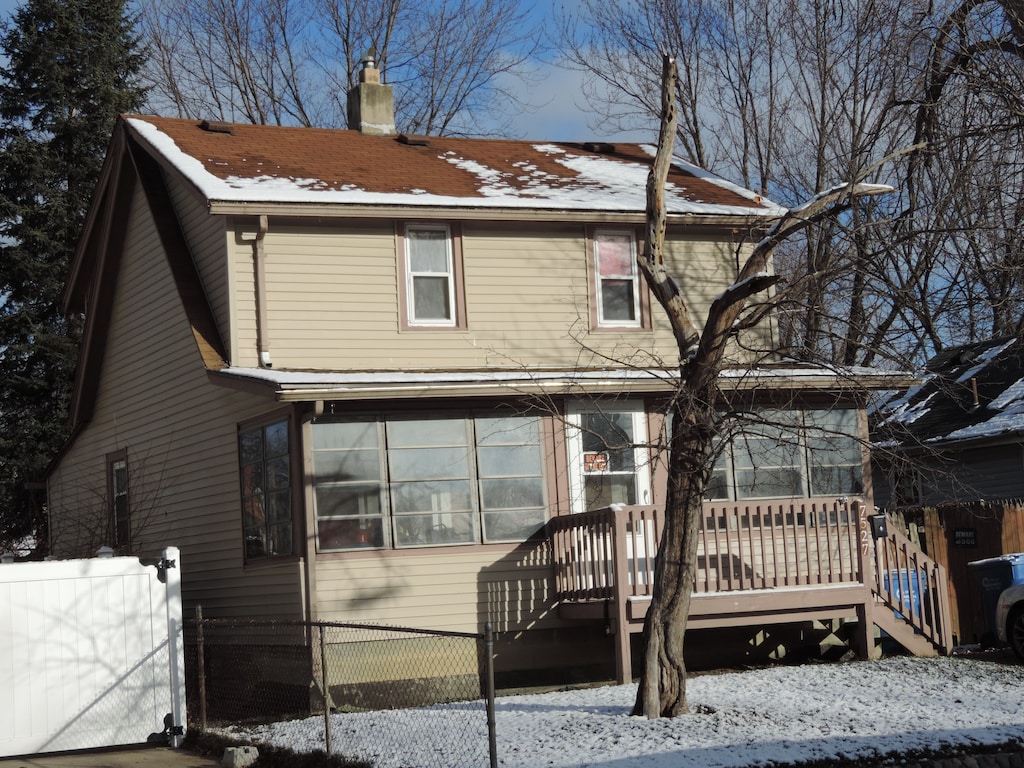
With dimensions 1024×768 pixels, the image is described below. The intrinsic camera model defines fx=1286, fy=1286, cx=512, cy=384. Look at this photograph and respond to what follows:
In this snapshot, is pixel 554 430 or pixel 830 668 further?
pixel 554 430

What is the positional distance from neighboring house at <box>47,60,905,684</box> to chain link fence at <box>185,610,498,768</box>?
32 centimetres

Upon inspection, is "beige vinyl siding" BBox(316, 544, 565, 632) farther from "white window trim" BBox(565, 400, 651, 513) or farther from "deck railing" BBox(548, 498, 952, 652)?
"white window trim" BBox(565, 400, 651, 513)

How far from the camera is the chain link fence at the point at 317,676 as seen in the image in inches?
511

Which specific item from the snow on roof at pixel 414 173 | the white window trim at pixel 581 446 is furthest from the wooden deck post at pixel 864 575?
the snow on roof at pixel 414 173

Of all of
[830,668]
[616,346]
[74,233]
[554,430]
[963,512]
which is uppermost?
[74,233]

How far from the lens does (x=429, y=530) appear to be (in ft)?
50.5

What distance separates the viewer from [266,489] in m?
15.7

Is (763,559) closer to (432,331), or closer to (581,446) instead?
(581,446)

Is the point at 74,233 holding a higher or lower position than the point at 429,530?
higher

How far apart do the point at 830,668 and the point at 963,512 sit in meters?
5.17

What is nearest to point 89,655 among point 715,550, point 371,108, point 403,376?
point 403,376

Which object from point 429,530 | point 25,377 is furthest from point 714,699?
point 25,377

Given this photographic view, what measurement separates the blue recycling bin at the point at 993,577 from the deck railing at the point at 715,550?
2.17 metres

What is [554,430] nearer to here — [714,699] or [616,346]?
[616,346]
